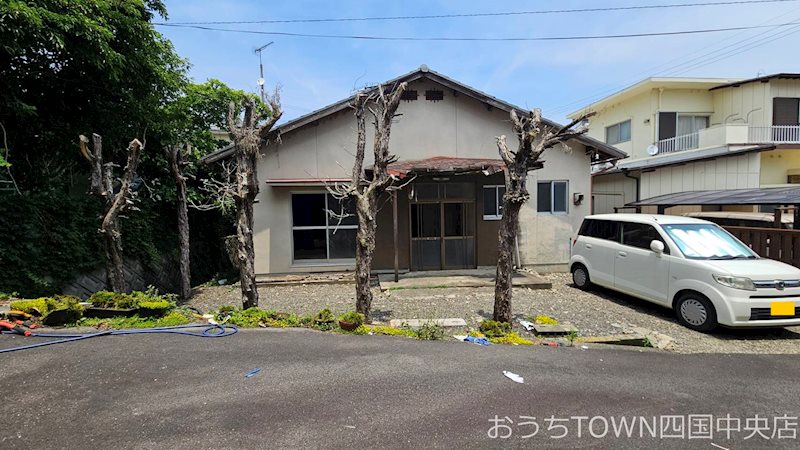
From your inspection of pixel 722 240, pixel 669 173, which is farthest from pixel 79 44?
pixel 669 173

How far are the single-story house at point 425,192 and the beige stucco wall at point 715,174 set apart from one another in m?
5.06

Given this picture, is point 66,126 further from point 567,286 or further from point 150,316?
point 567,286

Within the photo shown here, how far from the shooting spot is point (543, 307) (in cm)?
752

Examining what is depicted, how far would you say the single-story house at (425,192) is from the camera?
1026 cm

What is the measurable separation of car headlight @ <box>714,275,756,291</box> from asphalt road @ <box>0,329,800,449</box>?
104 cm

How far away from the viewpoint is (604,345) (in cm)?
540

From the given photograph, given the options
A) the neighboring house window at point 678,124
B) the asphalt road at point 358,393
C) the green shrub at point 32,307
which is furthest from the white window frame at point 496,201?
the neighboring house window at point 678,124

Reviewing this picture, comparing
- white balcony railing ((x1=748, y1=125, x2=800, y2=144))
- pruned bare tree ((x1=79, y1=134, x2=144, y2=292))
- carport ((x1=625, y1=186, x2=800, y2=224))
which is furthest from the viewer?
white balcony railing ((x1=748, y1=125, x2=800, y2=144))

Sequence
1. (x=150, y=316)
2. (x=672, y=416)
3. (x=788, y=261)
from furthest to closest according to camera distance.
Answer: (x=788, y=261) < (x=150, y=316) < (x=672, y=416)

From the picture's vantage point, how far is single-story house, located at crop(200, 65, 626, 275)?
33.7 ft

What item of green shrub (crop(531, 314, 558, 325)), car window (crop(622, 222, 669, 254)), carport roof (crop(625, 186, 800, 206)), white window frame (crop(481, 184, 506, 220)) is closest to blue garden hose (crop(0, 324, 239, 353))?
green shrub (crop(531, 314, 558, 325))

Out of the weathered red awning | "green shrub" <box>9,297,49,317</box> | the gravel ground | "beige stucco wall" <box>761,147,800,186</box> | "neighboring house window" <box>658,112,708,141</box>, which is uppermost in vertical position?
"neighboring house window" <box>658,112,708,141</box>

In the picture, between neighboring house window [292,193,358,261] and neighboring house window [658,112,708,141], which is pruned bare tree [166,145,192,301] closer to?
neighboring house window [292,193,358,261]

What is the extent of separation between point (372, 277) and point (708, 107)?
61.3ft
